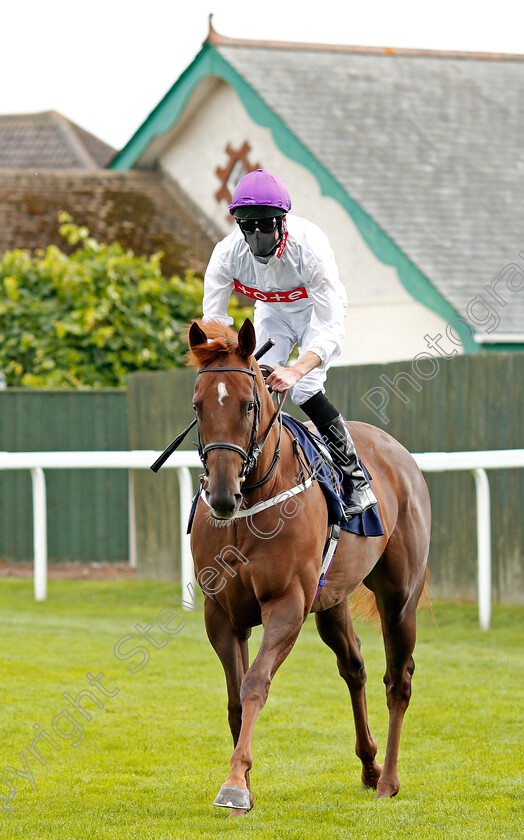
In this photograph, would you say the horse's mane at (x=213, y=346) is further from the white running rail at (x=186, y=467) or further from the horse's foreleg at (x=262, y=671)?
the white running rail at (x=186, y=467)

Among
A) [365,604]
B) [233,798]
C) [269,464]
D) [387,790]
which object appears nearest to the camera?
[233,798]

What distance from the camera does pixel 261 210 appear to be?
4168 mm

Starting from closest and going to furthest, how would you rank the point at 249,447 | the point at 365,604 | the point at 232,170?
the point at 249,447, the point at 365,604, the point at 232,170

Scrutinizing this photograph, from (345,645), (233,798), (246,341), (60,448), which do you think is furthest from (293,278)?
(60,448)

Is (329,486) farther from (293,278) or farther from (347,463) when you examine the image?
(293,278)

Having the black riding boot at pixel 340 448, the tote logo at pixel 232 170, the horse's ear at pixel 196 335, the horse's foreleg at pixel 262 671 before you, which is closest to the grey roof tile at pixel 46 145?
the tote logo at pixel 232 170

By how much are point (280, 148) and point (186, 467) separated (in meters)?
6.32

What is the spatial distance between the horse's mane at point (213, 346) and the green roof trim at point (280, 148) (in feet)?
24.5

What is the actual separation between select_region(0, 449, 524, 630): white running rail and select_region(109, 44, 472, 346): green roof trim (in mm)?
3805

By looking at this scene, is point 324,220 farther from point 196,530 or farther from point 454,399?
point 196,530

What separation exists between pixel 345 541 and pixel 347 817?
3.33 feet

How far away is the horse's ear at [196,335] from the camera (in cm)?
387

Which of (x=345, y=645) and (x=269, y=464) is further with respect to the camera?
(x=345, y=645)

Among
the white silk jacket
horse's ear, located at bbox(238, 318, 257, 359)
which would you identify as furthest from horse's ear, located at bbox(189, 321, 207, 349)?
the white silk jacket
